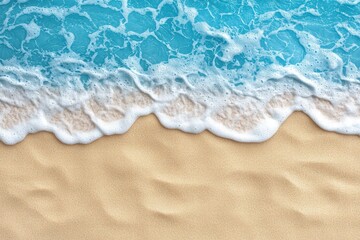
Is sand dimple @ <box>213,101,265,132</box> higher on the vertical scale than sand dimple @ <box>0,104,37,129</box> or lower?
higher

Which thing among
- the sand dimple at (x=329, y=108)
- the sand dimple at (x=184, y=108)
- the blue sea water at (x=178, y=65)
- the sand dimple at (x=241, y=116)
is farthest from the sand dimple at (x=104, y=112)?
the sand dimple at (x=329, y=108)

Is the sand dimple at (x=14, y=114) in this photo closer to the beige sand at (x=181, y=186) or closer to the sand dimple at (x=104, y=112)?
the beige sand at (x=181, y=186)

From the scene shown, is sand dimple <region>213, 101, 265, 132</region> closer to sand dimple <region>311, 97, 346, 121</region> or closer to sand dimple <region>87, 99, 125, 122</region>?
sand dimple <region>311, 97, 346, 121</region>

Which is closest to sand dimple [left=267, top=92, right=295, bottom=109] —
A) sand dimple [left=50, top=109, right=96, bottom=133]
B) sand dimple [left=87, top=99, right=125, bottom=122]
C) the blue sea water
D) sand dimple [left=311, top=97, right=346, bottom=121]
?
the blue sea water

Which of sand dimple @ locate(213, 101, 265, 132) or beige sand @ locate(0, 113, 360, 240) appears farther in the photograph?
sand dimple @ locate(213, 101, 265, 132)

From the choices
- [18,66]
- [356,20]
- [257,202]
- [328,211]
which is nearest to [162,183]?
[257,202]

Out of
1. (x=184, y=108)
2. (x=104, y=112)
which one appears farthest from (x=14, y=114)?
(x=184, y=108)

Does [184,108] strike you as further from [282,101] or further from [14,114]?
[14,114]
